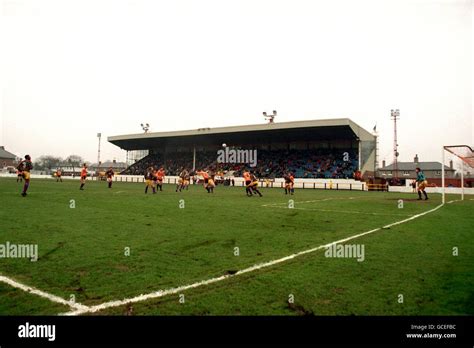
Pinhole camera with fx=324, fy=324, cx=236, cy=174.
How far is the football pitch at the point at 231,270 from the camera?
156 inches

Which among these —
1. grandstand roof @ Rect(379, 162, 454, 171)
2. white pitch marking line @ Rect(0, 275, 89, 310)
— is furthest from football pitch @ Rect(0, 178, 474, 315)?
grandstand roof @ Rect(379, 162, 454, 171)

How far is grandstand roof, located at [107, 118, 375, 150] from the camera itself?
49709 mm

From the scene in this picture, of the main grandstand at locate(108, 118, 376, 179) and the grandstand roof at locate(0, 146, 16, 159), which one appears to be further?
the grandstand roof at locate(0, 146, 16, 159)

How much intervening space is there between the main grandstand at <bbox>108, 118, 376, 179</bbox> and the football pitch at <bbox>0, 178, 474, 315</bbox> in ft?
136

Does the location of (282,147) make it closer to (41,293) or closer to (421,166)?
(421,166)

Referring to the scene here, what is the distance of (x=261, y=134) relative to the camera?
188 feet

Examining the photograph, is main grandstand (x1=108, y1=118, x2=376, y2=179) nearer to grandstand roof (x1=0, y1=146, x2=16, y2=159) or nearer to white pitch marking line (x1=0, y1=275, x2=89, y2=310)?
white pitch marking line (x1=0, y1=275, x2=89, y2=310)

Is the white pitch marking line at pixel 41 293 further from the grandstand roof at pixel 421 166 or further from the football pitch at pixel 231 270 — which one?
the grandstand roof at pixel 421 166

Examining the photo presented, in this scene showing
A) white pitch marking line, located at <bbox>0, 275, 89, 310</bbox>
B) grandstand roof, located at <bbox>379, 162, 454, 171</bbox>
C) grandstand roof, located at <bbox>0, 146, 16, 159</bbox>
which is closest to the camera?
white pitch marking line, located at <bbox>0, 275, 89, 310</bbox>

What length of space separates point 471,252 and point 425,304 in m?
3.99

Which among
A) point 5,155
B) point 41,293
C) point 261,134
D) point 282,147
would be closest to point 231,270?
point 41,293

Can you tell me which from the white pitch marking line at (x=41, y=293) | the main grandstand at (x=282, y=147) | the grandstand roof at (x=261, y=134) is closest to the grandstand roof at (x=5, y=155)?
the grandstand roof at (x=261, y=134)
